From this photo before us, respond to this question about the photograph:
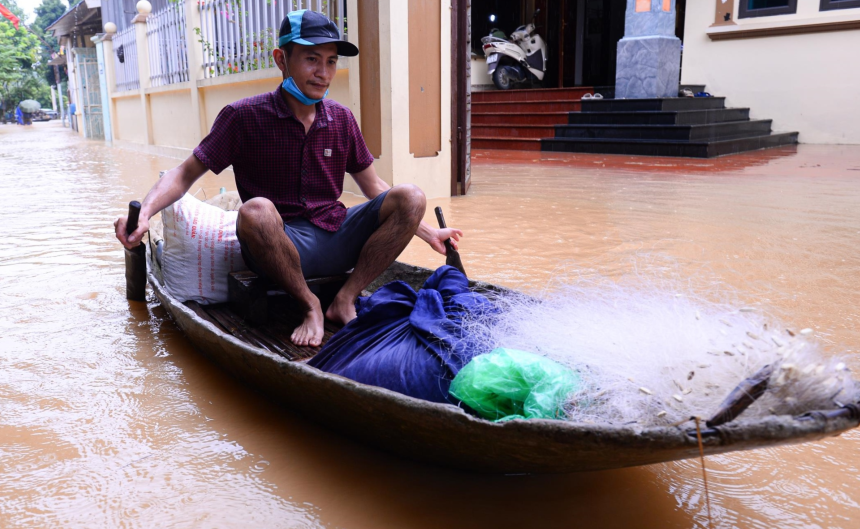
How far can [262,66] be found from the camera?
8680 millimetres

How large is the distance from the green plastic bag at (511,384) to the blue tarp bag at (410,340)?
12 centimetres

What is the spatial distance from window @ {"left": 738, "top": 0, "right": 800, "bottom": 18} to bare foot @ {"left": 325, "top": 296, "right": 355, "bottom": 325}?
12097 mm

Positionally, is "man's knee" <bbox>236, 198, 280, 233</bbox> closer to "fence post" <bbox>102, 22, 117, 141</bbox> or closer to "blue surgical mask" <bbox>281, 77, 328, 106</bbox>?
"blue surgical mask" <bbox>281, 77, 328, 106</bbox>

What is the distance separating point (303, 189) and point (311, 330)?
0.66m

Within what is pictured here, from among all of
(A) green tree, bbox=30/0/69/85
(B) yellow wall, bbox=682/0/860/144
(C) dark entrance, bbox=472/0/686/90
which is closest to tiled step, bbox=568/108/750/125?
(B) yellow wall, bbox=682/0/860/144

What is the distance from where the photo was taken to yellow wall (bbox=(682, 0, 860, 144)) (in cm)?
1139

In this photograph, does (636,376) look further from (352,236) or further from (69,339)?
(69,339)

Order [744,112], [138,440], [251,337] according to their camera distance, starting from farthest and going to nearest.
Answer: [744,112] < [251,337] < [138,440]

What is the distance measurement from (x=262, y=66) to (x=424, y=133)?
10.4 ft

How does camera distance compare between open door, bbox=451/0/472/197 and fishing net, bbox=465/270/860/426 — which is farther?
open door, bbox=451/0/472/197

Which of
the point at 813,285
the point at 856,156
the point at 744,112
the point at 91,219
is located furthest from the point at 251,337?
Result: the point at 744,112

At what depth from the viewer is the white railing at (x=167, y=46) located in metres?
11.7

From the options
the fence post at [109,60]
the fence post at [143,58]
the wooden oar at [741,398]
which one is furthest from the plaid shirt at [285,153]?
the fence post at [109,60]

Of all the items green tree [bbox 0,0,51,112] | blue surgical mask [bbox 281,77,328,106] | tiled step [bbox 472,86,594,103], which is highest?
green tree [bbox 0,0,51,112]
